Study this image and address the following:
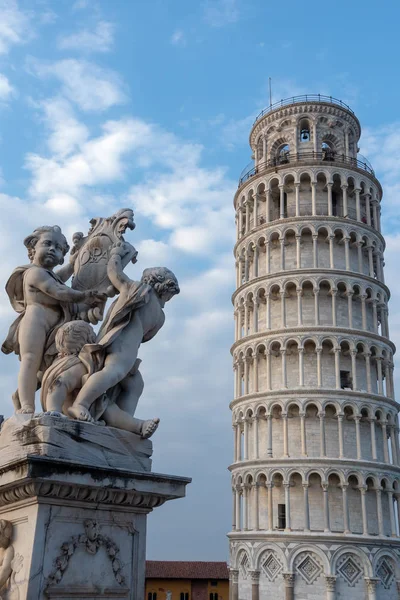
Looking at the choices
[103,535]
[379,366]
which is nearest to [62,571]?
[103,535]

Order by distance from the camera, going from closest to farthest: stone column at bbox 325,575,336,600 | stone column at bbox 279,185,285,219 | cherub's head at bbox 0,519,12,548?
cherub's head at bbox 0,519,12,548 < stone column at bbox 325,575,336,600 < stone column at bbox 279,185,285,219

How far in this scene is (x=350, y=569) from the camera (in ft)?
128

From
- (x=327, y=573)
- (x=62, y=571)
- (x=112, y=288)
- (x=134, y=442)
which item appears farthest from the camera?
(x=327, y=573)

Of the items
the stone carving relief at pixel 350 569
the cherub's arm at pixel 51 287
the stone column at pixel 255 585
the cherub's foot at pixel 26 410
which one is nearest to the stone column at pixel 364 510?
the stone carving relief at pixel 350 569

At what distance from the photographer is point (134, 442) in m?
5.02

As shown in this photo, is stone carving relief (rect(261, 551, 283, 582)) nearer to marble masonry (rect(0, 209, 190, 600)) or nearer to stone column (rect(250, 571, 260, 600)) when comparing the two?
stone column (rect(250, 571, 260, 600))

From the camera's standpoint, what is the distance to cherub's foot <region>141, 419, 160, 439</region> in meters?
5.04

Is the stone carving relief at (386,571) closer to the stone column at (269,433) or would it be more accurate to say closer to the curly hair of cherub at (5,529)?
the stone column at (269,433)

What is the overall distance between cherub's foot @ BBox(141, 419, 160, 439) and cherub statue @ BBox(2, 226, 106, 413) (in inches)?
34.6

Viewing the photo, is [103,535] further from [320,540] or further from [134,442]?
[320,540]

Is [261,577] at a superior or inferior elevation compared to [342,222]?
inferior

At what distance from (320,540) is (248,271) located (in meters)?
18.7

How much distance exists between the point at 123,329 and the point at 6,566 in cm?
187

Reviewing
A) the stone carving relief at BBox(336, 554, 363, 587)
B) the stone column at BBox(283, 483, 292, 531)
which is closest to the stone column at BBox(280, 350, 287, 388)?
the stone column at BBox(283, 483, 292, 531)
